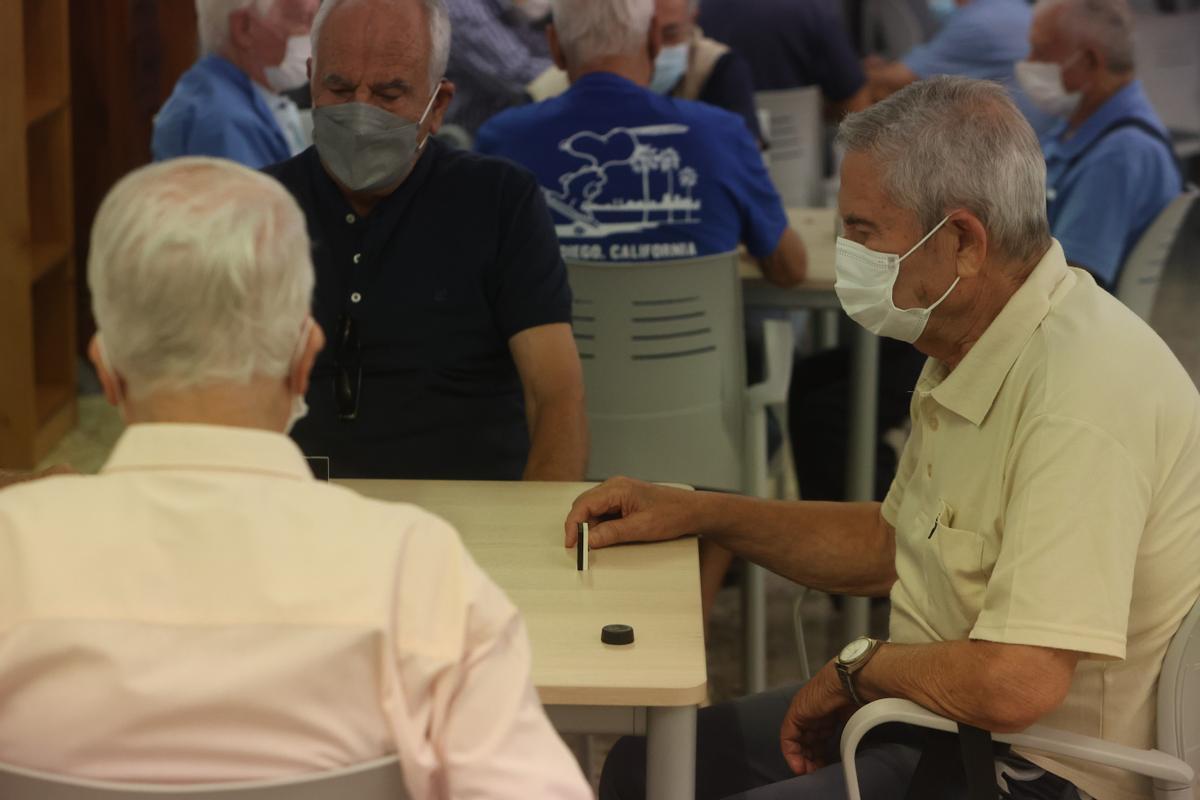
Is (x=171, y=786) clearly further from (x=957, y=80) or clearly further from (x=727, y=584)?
(x=727, y=584)

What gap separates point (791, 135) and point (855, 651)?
334 centimetres

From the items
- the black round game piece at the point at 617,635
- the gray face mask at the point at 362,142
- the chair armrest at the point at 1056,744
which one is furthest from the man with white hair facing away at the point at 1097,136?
the black round game piece at the point at 617,635

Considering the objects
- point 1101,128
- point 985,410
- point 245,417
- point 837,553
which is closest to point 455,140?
point 1101,128

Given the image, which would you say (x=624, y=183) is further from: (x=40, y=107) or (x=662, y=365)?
(x=40, y=107)

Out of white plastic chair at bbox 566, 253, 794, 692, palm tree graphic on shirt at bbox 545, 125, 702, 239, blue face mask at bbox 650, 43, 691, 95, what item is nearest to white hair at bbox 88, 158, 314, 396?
white plastic chair at bbox 566, 253, 794, 692

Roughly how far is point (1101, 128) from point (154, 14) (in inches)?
111

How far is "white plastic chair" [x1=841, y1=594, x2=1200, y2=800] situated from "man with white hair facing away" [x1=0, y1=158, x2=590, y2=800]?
0.62 metres

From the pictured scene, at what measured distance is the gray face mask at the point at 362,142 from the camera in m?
2.54

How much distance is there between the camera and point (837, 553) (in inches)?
84.1

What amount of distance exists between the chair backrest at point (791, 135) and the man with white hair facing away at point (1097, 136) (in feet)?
2.95

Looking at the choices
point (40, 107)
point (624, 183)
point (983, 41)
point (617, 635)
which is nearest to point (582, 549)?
point (617, 635)

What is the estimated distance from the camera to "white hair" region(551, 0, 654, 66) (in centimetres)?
335

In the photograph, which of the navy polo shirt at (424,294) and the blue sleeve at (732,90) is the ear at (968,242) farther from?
the blue sleeve at (732,90)

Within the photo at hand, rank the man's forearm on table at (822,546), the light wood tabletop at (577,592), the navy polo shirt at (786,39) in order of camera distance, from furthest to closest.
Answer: the navy polo shirt at (786,39), the man's forearm on table at (822,546), the light wood tabletop at (577,592)
